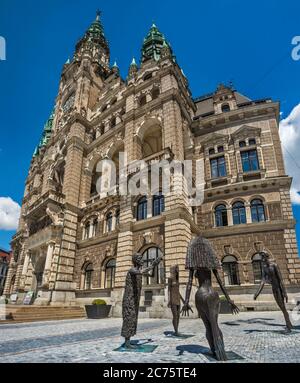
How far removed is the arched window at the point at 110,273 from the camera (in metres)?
20.0

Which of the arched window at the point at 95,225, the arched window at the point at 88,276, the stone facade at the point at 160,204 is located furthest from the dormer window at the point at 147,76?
the arched window at the point at 88,276

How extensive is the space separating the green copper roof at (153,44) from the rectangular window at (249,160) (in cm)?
1951

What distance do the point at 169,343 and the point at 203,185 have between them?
16351mm

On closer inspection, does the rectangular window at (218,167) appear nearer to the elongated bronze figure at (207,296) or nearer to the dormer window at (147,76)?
the dormer window at (147,76)

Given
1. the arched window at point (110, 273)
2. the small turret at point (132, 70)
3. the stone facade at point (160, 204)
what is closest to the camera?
A: the stone facade at point (160, 204)

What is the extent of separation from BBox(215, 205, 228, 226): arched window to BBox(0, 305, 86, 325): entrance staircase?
12.8 meters

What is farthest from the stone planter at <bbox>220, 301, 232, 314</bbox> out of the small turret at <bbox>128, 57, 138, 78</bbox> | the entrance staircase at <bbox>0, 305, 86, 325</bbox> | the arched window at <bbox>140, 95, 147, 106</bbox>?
the small turret at <bbox>128, 57, 138, 78</bbox>

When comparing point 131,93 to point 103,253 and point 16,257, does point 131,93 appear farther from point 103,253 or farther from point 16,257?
point 16,257

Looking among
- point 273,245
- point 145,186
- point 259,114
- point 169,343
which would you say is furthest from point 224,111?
point 169,343

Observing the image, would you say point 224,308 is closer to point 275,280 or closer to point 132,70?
point 275,280

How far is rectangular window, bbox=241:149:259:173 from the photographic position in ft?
66.8

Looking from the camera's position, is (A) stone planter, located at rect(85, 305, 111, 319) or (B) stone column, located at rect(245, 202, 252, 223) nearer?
(A) stone planter, located at rect(85, 305, 111, 319)

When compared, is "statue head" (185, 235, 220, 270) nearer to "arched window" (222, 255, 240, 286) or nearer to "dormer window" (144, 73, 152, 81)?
"arched window" (222, 255, 240, 286)

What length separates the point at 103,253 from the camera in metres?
21.0
